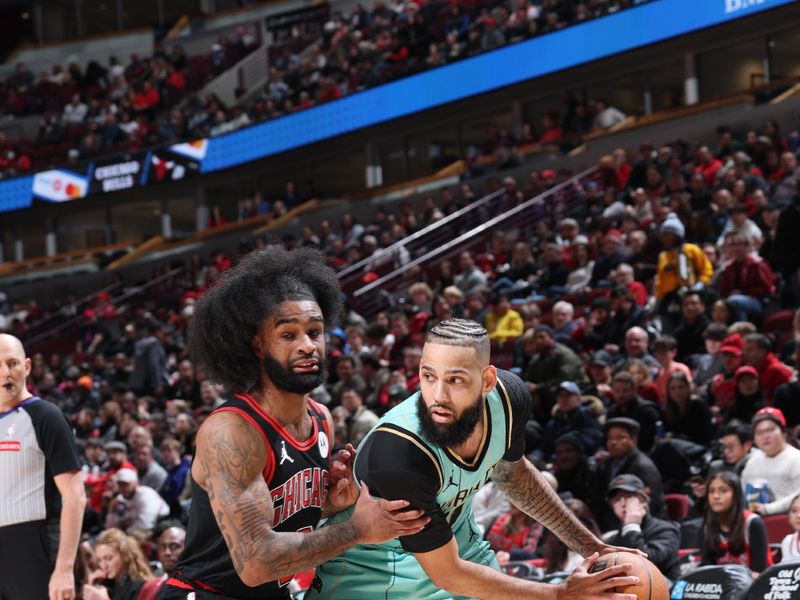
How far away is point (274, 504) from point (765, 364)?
6.50 meters

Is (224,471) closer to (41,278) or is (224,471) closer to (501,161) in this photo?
(501,161)

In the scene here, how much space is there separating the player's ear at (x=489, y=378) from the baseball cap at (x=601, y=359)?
689 cm

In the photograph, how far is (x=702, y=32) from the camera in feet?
70.2

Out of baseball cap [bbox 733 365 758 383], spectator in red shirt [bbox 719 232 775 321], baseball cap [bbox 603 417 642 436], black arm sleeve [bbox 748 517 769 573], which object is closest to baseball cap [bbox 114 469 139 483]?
baseball cap [bbox 603 417 642 436]

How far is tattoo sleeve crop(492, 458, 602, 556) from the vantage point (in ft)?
14.7

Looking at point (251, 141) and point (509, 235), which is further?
point (251, 141)

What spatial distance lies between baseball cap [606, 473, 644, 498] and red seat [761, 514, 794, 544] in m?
0.82

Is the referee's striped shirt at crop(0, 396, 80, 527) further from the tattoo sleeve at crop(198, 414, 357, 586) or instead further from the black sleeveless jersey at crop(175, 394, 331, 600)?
the tattoo sleeve at crop(198, 414, 357, 586)

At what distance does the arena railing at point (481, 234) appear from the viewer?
59.5ft

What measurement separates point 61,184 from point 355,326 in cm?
1775

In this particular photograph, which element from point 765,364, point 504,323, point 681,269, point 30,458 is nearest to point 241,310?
point 30,458

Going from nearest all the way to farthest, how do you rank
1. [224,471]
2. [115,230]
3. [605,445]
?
[224,471] → [605,445] → [115,230]

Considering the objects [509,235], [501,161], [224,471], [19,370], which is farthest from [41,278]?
[224,471]

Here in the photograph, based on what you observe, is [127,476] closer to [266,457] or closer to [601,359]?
[601,359]
